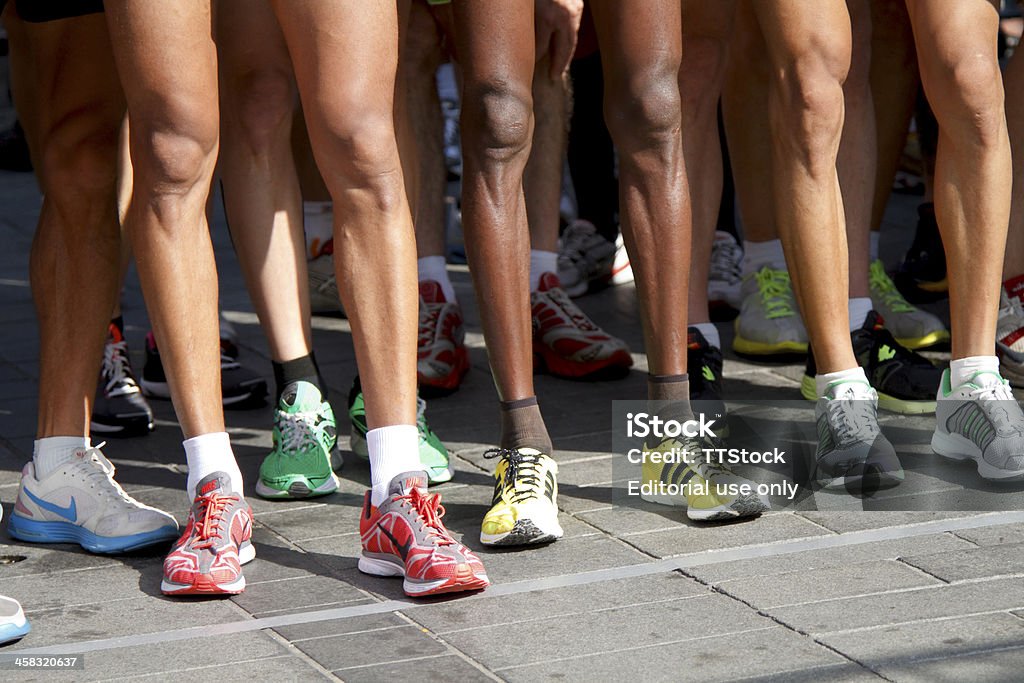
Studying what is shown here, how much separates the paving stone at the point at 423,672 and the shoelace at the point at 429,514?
416 mm

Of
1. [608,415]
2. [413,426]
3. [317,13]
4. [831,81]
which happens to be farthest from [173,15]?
[608,415]

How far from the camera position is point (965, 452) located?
3.88 meters

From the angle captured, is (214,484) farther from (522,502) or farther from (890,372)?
(890,372)

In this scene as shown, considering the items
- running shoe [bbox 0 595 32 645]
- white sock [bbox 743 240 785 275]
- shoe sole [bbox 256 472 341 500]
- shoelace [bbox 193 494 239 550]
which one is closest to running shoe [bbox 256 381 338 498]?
shoe sole [bbox 256 472 341 500]

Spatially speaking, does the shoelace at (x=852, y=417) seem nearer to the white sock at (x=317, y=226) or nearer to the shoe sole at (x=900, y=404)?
the shoe sole at (x=900, y=404)

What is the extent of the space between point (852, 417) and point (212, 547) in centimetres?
160

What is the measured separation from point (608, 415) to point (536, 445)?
876 mm

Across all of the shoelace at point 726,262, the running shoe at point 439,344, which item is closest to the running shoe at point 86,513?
the running shoe at point 439,344

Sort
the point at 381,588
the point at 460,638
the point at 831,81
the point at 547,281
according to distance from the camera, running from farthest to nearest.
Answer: the point at 547,281 < the point at 831,81 < the point at 381,588 < the point at 460,638

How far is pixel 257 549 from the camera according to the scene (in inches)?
138

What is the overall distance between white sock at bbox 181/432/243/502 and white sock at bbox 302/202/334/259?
7.90 ft

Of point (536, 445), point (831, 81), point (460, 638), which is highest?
point (831, 81)

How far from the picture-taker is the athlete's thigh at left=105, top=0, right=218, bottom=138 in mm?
3115

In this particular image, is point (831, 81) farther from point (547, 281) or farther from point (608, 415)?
point (547, 281)
